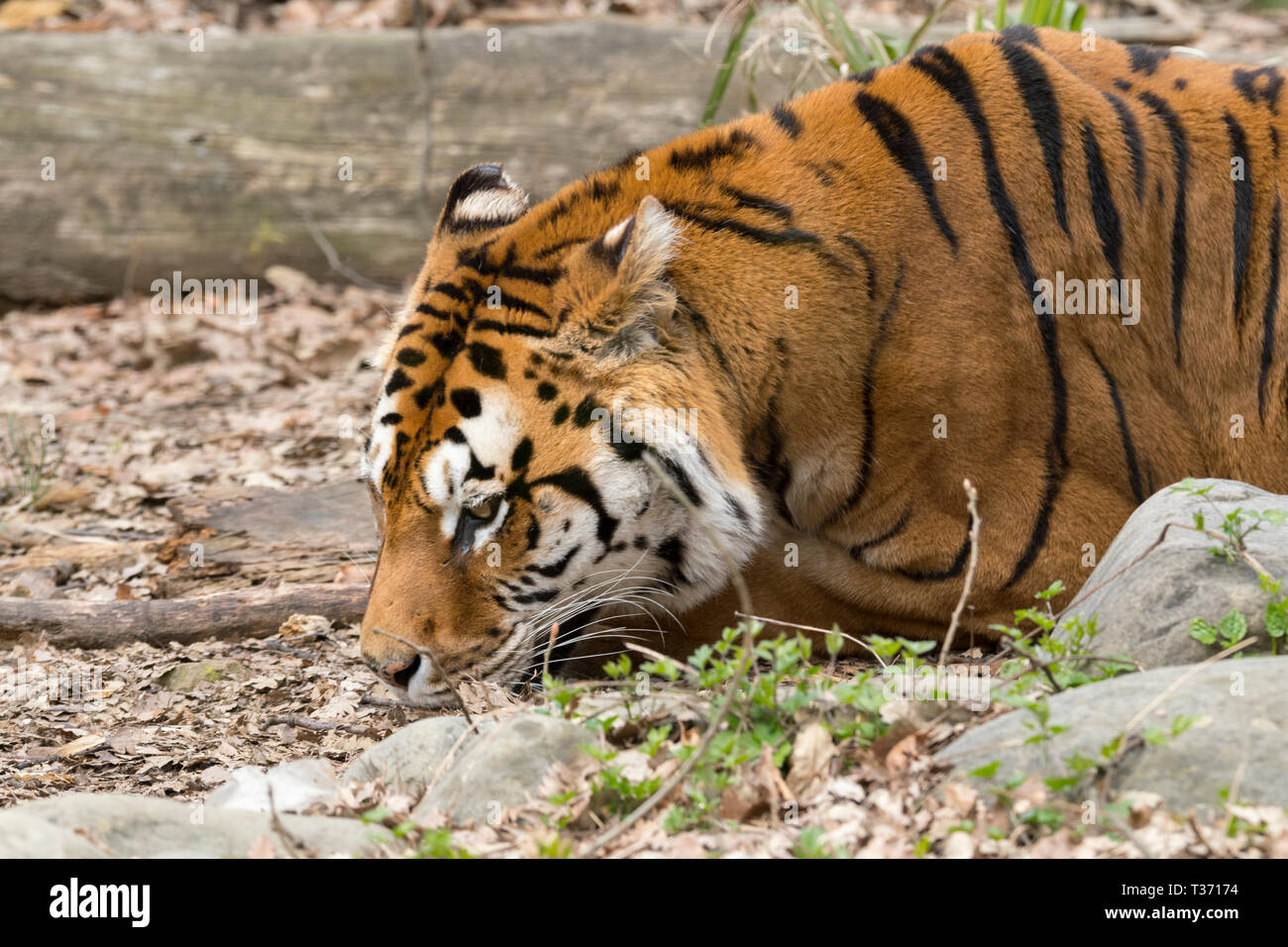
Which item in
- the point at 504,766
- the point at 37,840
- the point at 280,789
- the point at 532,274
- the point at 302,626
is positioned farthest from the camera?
the point at 302,626

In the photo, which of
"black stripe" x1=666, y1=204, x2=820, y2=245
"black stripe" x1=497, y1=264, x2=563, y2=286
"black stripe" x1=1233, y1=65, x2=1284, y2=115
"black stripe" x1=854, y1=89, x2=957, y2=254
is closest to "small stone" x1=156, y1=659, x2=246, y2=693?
"black stripe" x1=497, y1=264, x2=563, y2=286

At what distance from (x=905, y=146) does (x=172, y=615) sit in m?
2.85

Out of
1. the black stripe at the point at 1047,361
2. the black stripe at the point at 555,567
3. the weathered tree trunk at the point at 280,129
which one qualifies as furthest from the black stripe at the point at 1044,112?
the weathered tree trunk at the point at 280,129

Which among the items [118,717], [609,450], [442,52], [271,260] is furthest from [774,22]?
[118,717]

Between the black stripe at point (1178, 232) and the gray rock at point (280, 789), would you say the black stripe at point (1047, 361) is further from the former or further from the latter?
the gray rock at point (280, 789)

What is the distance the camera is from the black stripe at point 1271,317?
411 centimetres

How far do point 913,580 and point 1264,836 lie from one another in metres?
1.72

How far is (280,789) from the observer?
2.98 metres

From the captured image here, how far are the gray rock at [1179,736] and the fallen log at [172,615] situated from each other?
2.63 metres

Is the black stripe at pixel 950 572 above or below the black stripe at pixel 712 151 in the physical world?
below

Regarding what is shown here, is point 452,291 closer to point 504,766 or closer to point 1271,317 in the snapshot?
point 504,766

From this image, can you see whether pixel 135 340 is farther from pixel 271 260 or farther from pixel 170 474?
pixel 170 474

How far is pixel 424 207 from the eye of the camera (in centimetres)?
794

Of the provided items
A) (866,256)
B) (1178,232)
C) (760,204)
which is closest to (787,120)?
(760,204)
